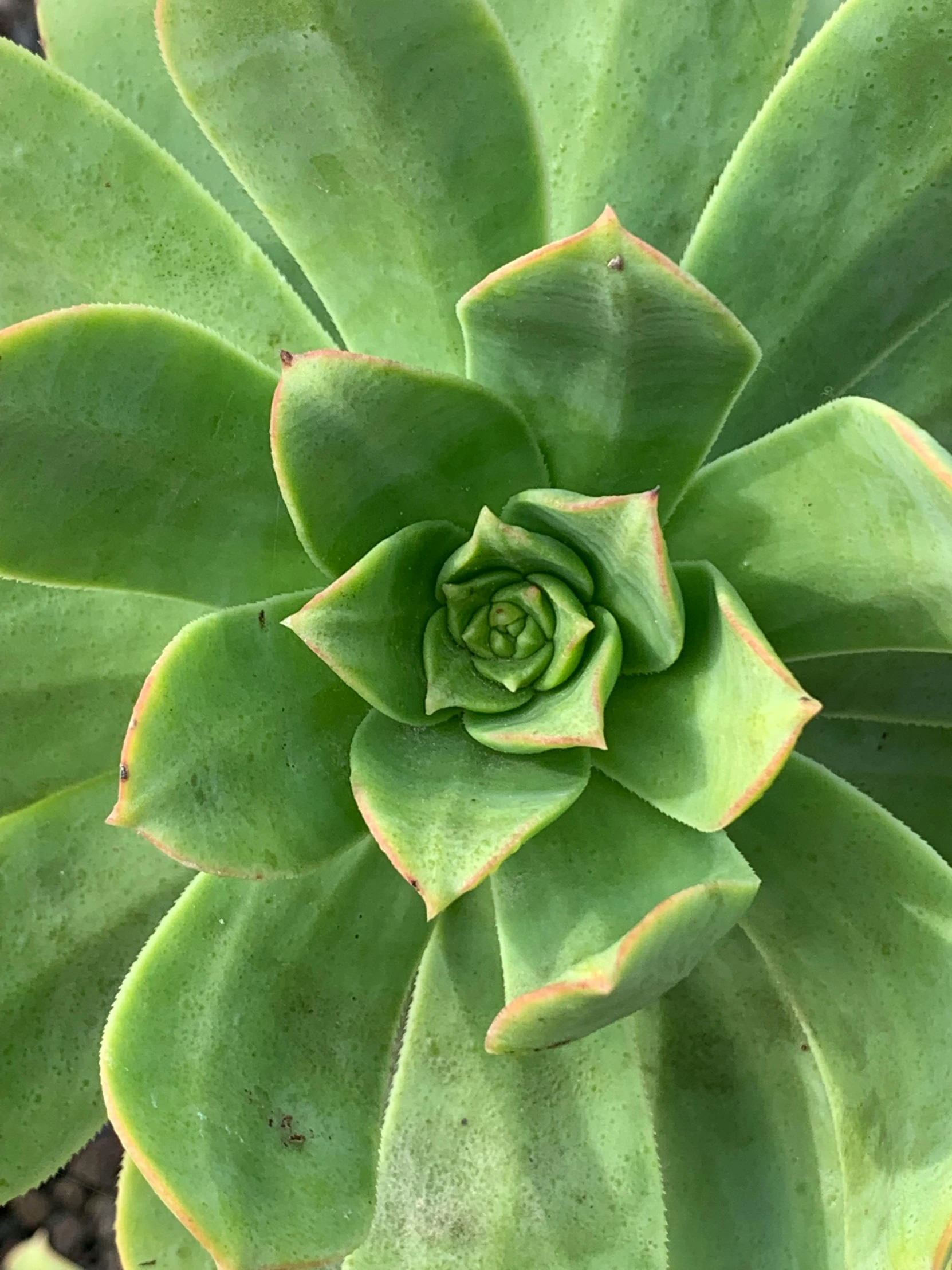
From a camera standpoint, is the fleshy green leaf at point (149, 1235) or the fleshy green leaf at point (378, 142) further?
the fleshy green leaf at point (149, 1235)

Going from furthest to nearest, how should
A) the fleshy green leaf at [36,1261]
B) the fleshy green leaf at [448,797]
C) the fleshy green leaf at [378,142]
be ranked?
the fleshy green leaf at [36,1261] < the fleshy green leaf at [378,142] < the fleshy green leaf at [448,797]

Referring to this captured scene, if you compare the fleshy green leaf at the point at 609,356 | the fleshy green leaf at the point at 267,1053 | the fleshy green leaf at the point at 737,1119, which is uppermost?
the fleshy green leaf at the point at 609,356

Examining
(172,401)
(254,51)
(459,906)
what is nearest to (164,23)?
(254,51)

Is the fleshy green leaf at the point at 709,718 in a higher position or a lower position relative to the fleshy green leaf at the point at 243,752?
lower

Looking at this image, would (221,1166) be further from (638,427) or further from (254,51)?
(254,51)

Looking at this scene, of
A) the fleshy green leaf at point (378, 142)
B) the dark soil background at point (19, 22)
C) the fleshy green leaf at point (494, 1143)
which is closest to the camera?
the fleshy green leaf at point (378, 142)

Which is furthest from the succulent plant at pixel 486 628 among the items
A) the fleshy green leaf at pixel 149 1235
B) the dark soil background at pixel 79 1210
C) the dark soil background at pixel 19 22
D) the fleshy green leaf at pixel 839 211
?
the dark soil background at pixel 19 22

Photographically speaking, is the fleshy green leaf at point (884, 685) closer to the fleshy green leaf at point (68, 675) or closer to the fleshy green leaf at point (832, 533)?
the fleshy green leaf at point (832, 533)
